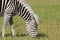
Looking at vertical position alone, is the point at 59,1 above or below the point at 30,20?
above

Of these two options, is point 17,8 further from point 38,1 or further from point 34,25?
point 38,1

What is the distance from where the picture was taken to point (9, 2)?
1056cm

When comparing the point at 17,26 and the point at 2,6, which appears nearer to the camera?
the point at 2,6

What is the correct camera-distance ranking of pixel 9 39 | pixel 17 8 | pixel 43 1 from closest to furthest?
pixel 9 39, pixel 17 8, pixel 43 1

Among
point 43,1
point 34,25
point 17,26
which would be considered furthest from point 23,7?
point 43,1

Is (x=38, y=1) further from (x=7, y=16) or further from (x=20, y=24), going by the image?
(x=7, y=16)

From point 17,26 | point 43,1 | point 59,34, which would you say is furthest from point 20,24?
point 43,1

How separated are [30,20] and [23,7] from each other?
0.64 meters

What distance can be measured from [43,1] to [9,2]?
14853mm

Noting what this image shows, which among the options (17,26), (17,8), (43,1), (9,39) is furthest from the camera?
(43,1)

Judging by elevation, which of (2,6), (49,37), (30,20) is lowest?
(49,37)

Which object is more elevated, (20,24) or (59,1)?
(59,1)

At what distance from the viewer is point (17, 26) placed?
1362cm

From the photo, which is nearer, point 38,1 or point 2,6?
point 2,6
